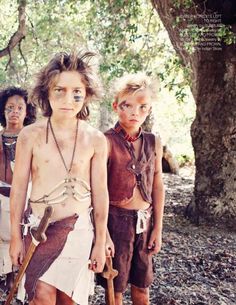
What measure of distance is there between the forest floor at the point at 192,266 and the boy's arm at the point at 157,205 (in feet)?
2.55

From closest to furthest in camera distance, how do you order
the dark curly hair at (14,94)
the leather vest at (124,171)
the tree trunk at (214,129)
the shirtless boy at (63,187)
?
the shirtless boy at (63,187) → the leather vest at (124,171) → the dark curly hair at (14,94) → the tree trunk at (214,129)

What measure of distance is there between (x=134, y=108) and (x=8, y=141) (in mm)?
1103

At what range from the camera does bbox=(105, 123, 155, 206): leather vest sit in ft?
8.10

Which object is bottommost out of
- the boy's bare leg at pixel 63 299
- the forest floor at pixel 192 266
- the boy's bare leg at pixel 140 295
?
the forest floor at pixel 192 266

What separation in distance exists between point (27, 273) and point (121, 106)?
1.03 m

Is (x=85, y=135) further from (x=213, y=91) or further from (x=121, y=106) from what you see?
(x=213, y=91)

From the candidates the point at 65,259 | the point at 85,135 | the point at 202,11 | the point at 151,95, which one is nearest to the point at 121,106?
the point at 151,95

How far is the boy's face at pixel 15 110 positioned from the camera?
10.8 feet

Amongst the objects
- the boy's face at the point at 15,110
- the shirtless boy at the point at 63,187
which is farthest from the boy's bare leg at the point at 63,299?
the boy's face at the point at 15,110

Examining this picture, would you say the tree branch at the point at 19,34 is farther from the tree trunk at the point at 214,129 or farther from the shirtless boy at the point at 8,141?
the shirtless boy at the point at 8,141

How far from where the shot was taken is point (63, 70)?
2203mm

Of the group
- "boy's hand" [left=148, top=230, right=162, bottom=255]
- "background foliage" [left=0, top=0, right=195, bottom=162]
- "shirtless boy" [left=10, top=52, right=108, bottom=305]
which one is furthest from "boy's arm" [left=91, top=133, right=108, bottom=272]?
"background foliage" [left=0, top=0, right=195, bottom=162]

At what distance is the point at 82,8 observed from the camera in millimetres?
7402

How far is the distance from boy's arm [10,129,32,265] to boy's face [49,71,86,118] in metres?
0.20
